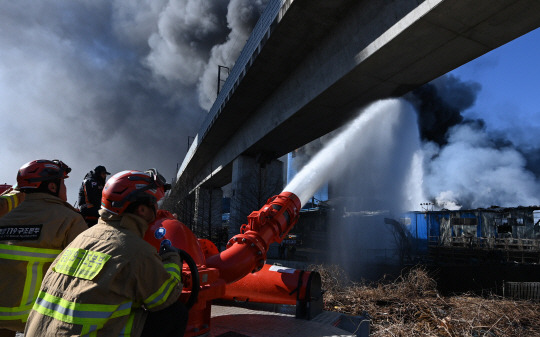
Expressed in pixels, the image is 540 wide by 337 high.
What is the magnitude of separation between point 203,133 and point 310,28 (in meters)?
12.1

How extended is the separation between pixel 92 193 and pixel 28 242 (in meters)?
2.70

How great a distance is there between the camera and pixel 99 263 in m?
1.68

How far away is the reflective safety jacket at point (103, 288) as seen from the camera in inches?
64.7

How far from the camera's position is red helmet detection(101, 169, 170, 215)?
A: 80.9 inches

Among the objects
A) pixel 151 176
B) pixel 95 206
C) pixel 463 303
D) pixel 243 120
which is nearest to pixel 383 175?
pixel 243 120

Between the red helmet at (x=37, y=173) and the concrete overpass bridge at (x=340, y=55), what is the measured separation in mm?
6056

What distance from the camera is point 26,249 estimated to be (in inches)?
99.2

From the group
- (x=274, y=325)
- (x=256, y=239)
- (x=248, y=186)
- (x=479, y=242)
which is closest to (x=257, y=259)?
(x=256, y=239)

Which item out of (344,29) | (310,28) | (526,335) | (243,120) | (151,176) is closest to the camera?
(151,176)

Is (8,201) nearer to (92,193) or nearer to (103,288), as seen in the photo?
(92,193)

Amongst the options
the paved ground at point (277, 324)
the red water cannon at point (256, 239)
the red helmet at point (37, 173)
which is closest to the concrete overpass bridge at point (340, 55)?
the red water cannon at point (256, 239)

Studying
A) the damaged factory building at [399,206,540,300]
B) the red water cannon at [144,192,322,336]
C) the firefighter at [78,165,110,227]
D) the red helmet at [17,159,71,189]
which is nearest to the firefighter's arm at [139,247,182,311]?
the red water cannon at [144,192,322,336]

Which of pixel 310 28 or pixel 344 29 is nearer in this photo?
pixel 344 29

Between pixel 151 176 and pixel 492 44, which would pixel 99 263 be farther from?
pixel 492 44
